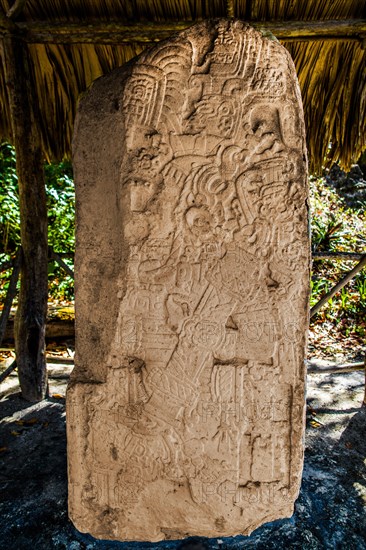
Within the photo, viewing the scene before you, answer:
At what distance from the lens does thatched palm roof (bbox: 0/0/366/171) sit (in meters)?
2.74

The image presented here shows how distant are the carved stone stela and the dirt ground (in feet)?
0.43

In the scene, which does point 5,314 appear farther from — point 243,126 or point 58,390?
point 243,126

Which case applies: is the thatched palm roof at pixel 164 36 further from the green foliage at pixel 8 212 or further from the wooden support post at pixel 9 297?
the green foliage at pixel 8 212

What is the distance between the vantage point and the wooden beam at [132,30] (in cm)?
275

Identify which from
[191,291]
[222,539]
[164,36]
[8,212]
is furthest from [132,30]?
[8,212]

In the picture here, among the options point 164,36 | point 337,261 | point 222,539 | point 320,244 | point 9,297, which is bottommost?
point 222,539

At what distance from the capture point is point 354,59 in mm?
2988

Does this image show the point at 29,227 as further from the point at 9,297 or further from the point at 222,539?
the point at 222,539

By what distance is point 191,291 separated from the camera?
1.93 meters

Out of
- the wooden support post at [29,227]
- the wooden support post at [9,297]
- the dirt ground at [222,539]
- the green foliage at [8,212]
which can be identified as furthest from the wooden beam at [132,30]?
the green foliage at [8,212]

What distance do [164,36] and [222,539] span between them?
266 centimetres

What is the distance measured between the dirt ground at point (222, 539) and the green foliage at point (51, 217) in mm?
2245

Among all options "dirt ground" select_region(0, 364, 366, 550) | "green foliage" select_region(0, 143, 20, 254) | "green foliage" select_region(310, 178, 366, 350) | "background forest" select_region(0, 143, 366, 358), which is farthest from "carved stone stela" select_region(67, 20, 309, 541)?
"green foliage" select_region(0, 143, 20, 254)

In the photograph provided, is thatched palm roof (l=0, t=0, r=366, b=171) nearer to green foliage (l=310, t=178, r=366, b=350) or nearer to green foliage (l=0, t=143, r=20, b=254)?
green foliage (l=310, t=178, r=366, b=350)
